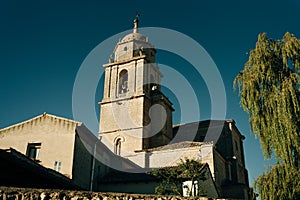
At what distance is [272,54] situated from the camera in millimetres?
12375

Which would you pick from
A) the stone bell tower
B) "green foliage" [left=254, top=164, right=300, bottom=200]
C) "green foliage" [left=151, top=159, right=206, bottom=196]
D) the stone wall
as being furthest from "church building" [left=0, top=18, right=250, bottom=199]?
the stone wall

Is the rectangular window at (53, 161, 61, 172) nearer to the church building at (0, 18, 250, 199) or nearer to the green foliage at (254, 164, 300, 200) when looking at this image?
the church building at (0, 18, 250, 199)

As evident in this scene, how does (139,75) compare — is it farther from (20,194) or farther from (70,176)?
(20,194)

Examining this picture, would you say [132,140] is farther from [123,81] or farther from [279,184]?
[279,184]

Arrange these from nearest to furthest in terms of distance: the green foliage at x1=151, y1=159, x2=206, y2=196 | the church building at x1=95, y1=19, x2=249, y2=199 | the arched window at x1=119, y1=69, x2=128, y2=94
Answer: the green foliage at x1=151, y1=159, x2=206, y2=196 < the church building at x1=95, y1=19, x2=249, y2=199 < the arched window at x1=119, y1=69, x2=128, y2=94

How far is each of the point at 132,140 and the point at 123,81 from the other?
747 cm

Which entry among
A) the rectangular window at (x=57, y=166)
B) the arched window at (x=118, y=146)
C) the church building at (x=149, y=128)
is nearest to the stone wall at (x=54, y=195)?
the rectangular window at (x=57, y=166)

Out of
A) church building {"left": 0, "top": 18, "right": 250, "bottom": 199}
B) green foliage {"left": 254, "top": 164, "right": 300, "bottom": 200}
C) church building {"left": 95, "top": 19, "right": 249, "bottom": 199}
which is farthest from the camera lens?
church building {"left": 95, "top": 19, "right": 249, "bottom": 199}

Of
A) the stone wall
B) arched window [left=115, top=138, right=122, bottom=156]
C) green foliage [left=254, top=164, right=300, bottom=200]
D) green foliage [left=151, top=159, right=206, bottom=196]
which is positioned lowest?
the stone wall

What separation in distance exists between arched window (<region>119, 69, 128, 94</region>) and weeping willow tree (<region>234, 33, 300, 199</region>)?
20772mm

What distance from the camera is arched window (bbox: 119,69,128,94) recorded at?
3284 cm

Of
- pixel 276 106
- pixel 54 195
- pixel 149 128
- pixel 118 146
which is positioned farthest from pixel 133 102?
pixel 54 195

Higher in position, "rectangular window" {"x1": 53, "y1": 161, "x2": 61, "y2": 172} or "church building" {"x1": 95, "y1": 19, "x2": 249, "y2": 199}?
"church building" {"x1": 95, "y1": 19, "x2": 249, "y2": 199}

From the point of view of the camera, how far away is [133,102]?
1204 inches
